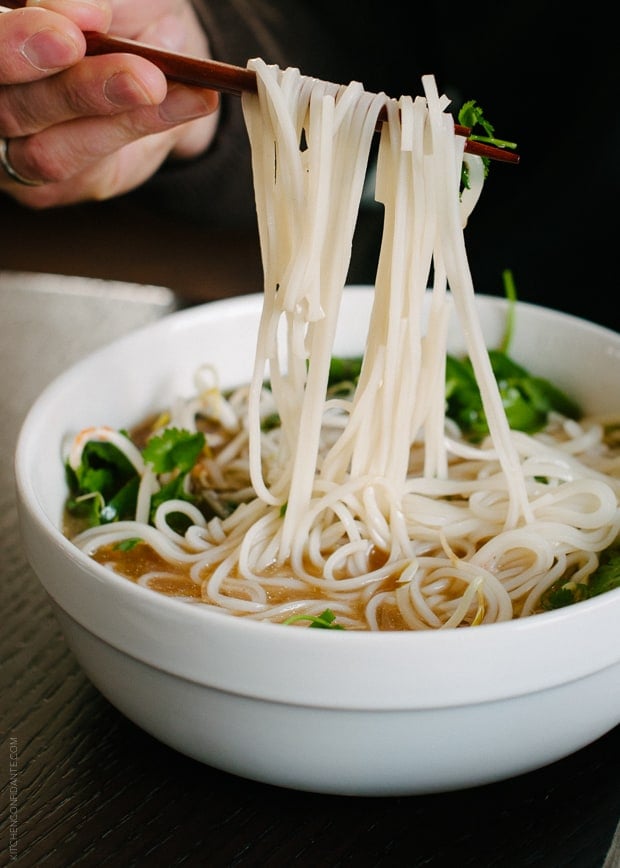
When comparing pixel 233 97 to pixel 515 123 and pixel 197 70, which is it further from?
pixel 197 70

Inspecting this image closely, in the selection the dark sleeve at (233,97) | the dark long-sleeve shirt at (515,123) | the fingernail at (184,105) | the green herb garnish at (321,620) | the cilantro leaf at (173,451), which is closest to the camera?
the green herb garnish at (321,620)

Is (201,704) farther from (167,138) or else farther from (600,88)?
(600,88)

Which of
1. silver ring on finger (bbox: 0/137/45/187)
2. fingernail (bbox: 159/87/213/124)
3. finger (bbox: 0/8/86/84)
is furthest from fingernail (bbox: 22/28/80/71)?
silver ring on finger (bbox: 0/137/45/187)

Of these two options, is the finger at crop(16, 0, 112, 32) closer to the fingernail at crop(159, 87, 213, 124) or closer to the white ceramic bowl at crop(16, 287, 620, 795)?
the fingernail at crop(159, 87, 213, 124)

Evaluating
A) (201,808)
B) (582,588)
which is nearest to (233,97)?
(582,588)

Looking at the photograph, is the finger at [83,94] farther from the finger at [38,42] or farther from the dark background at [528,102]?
the dark background at [528,102]

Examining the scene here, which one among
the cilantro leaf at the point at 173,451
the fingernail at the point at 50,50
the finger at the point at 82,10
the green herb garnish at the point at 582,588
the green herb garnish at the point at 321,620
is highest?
the finger at the point at 82,10

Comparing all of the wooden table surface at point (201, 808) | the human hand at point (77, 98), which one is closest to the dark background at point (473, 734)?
the wooden table surface at point (201, 808)
